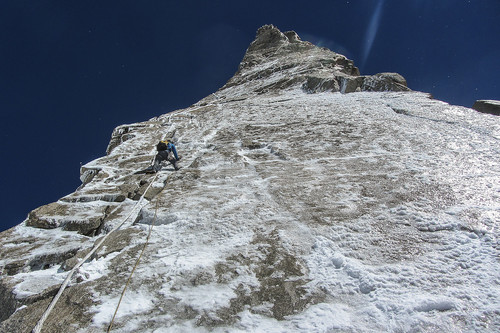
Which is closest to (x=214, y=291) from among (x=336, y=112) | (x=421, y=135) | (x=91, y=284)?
(x=91, y=284)

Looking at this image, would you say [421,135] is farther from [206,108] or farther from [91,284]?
[206,108]

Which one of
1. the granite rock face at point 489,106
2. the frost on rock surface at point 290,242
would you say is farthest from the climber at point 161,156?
the granite rock face at point 489,106

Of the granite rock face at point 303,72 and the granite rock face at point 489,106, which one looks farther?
the granite rock face at point 303,72

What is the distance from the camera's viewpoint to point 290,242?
3441 millimetres

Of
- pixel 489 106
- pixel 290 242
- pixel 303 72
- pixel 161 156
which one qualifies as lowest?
pixel 290 242

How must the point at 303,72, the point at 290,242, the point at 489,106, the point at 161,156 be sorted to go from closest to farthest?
1. the point at 290,242
2. the point at 161,156
3. the point at 489,106
4. the point at 303,72

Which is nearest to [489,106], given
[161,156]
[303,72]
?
[161,156]

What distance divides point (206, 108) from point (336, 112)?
8786mm

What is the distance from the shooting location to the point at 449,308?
7.52ft

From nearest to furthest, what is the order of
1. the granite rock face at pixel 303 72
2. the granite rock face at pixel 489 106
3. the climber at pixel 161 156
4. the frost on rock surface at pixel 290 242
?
the frost on rock surface at pixel 290 242, the climber at pixel 161 156, the granite rock face at pixel 489 106, the granite rock face at pixel 303 72

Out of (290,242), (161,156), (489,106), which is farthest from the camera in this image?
(489,106)

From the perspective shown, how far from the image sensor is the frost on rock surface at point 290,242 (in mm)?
2426

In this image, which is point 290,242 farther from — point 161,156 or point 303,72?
point 303,72

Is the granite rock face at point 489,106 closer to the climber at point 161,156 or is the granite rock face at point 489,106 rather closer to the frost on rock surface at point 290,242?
the frost on rock surface at point 290,242
